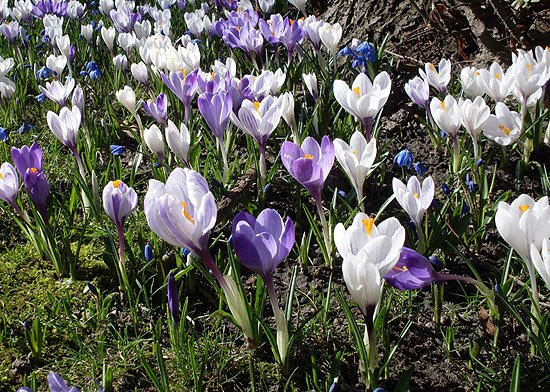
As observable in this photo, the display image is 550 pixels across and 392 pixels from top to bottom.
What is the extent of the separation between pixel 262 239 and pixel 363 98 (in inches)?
35.1

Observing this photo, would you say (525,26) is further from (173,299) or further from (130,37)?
(173,299)

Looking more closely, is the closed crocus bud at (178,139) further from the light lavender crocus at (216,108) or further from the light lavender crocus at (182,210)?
the light lavender crocus at (182,210)

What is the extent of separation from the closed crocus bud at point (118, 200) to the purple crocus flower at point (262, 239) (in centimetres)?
50

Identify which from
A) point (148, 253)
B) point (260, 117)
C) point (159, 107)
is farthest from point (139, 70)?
point (148, 253)

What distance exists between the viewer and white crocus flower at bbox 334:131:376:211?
67.5 inches

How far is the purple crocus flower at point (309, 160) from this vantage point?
1605 mm

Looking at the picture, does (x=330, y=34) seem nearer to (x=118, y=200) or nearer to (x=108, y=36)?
(x=108, y=36)

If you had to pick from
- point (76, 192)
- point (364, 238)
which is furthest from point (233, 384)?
point (76, 192)

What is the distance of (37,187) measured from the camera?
5.88ft

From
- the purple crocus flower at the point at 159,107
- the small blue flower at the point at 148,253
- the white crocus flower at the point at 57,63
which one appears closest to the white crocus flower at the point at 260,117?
the purple crocus flower at the point at 159,107

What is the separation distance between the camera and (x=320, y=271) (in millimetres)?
1903

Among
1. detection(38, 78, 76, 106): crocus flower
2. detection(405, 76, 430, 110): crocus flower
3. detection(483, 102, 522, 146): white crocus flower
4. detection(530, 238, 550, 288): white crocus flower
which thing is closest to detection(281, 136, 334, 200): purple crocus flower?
detection(530, 238, 550, 288): white crocus flower

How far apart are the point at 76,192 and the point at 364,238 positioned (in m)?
1.22

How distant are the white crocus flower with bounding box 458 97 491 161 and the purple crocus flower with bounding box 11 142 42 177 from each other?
128 centimetres
